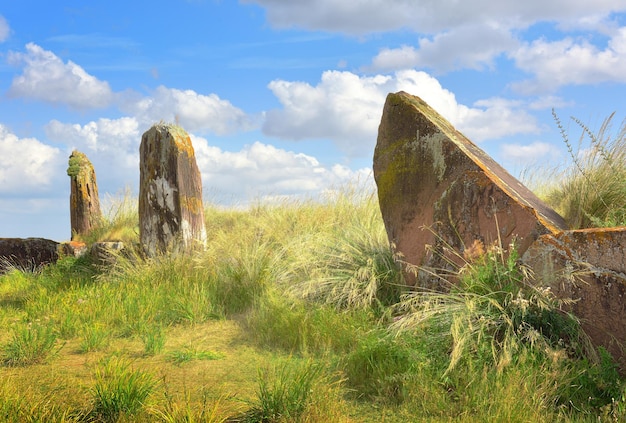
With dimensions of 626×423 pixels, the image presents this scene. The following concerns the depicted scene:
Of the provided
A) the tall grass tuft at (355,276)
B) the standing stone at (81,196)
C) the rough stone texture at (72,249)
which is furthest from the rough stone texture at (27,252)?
the tall grass tuft at (355,276)

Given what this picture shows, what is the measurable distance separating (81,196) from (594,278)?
11.6 metres

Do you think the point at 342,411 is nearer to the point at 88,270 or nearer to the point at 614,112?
the point at 614,112

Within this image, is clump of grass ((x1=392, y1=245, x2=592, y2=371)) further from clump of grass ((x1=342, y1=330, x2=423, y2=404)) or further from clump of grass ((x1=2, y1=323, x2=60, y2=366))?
clump of grass ((x1=2, y1=323, x2=60, y2=366))

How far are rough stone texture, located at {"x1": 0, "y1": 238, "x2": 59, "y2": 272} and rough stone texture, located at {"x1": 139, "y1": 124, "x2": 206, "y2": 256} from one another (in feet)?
13.3

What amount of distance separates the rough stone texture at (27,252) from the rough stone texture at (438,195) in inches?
313

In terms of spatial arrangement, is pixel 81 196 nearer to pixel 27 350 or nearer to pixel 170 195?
pixel 170 195

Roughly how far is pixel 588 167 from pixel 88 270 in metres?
7.48

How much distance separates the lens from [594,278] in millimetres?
4492

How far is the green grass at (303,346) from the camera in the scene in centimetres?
381

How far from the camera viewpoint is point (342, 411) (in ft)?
13.1

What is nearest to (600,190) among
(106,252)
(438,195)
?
(438,195)

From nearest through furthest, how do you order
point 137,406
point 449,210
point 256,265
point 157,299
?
point 137,406 < point 449,210 < point 157,299 < point 256,265

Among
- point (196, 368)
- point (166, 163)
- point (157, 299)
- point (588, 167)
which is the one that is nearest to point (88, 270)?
point (166, 163)

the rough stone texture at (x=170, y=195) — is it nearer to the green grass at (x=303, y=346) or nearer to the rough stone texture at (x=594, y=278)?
the green grass at (x=303, y=346)
